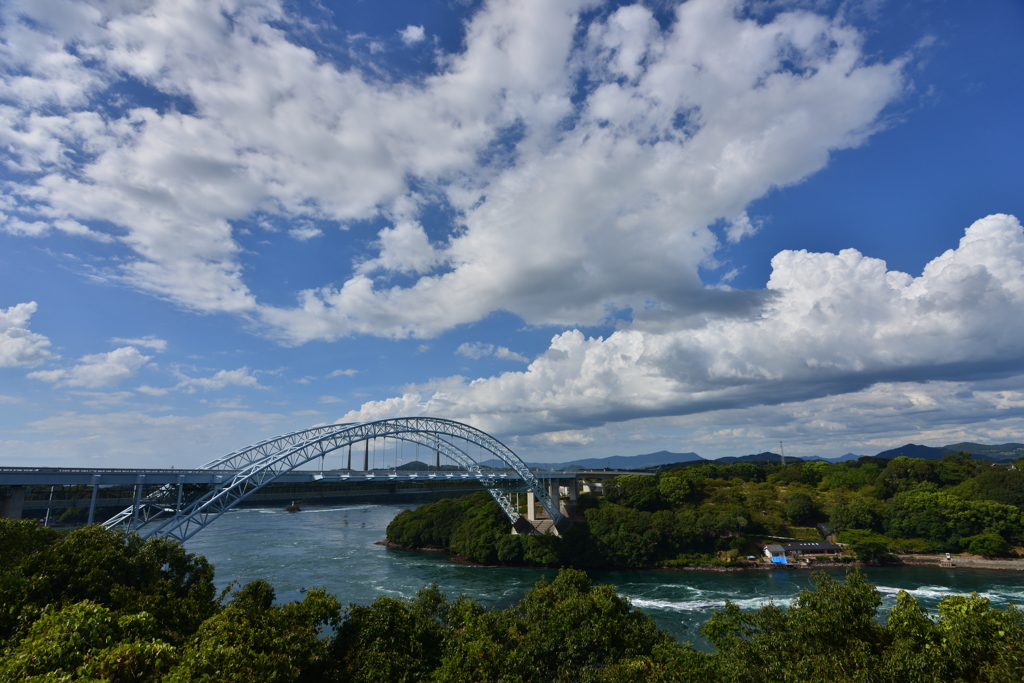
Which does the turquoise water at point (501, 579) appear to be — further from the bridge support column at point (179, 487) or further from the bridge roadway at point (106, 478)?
the bridge support column at point (179, 487)

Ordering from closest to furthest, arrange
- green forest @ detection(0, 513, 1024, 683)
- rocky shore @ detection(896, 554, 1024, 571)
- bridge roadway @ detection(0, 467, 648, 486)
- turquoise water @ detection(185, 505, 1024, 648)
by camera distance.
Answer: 1. green forest @ detection(0, 513, 1024, 683)
2. bridge roadway @ detection(0, 467, 648, 486)
3. turquoise water @ detection(185, 505, 1024, 648)
4. rocky shore @ detection(896, 554, 1024, 571)

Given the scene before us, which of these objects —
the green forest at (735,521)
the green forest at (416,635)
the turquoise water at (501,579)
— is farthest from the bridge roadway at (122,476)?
the green forest at (735,521)

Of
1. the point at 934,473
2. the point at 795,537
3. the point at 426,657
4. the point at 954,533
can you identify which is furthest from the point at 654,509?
the point at 426,657

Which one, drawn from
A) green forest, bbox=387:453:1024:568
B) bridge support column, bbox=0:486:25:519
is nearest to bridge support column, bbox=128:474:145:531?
bridge support column, bbox=0:486:25:519

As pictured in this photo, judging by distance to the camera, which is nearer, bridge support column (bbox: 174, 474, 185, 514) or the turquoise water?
bridge support column (bbox: 174, 474, 185, 514)

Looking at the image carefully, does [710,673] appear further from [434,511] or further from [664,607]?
[434,511]

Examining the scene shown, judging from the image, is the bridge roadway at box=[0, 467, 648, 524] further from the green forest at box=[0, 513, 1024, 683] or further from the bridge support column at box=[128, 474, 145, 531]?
the green forest at box=[0, 513, 1024, 683]

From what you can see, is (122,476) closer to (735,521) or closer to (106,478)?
(106,478)
